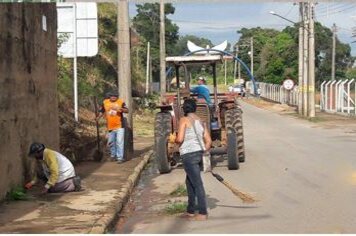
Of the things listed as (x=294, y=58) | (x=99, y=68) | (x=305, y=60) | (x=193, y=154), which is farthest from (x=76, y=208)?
(x=294, y=58)

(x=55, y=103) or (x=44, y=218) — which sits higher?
(x=55, y=103)

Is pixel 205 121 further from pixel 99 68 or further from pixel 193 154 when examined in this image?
pixel 99 68

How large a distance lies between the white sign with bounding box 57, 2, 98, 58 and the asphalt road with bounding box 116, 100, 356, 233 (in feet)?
15.9

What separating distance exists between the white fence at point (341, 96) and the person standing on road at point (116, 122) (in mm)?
26612

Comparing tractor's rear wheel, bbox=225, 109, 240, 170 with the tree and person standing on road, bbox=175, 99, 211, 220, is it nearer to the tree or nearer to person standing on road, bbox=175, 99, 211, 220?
person standing on road, bbox=175, 99, 211, 220

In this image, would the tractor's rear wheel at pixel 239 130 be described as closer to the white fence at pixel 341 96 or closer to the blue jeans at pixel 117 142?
the blue jeans at pixel 117 142

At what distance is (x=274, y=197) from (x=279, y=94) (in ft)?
177

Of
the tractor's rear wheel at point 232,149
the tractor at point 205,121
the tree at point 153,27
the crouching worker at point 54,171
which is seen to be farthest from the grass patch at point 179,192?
the tree at point 153,27

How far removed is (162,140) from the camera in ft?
46.4

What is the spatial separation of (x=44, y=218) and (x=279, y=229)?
10.1 feet

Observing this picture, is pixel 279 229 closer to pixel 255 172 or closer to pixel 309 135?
pixel 255 172

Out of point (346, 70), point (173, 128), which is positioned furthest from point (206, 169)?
point (346, 70)

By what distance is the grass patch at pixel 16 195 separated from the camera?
32.7ft

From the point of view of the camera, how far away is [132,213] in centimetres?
978
